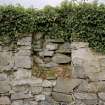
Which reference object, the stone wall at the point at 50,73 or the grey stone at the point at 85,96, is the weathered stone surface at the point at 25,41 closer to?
the stone wall at the point at 50,73

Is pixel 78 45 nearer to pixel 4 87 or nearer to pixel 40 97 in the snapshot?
pixel 40 97

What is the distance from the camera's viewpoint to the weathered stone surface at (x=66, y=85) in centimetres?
546

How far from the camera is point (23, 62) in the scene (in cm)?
569

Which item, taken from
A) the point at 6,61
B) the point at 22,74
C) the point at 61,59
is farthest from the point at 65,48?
the point at 6,61

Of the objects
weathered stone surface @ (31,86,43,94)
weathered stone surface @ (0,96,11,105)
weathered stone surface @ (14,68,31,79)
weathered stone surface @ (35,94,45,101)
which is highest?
weathered stone surface @ (14,68,31,79)

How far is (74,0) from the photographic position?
580 centimetres

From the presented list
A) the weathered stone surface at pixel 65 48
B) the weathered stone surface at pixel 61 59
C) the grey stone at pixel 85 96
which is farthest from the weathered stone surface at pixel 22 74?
the grey stone at pixel 85 96

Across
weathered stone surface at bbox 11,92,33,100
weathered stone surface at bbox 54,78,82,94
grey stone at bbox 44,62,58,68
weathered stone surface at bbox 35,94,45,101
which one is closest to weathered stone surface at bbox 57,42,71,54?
grey stone at bbox 44,62,58,68

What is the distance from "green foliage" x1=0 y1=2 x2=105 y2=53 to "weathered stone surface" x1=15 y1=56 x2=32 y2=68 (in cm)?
41

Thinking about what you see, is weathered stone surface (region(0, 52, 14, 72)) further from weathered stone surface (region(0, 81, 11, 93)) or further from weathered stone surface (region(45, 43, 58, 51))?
weathered stone surface (region(45, 43, 58, 51))

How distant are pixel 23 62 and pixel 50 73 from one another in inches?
22.8

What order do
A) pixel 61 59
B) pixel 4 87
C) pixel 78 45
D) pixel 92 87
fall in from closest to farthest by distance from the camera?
pixel 92 87 < pixel 78 45 < pixel 61 59 < pixel 4 87

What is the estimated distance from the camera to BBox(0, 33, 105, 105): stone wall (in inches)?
212

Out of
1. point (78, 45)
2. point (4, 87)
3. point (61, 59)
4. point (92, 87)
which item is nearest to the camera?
point (92, 87)
